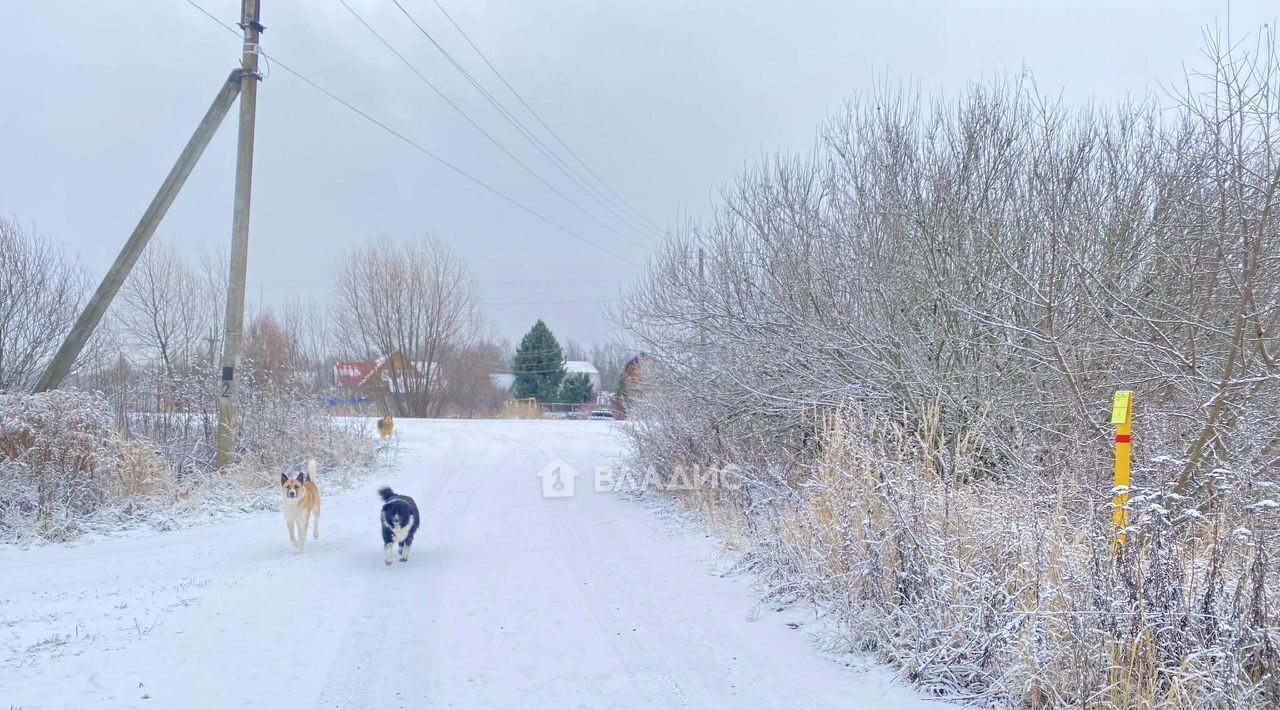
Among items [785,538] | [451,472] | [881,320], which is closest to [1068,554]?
[785,538]

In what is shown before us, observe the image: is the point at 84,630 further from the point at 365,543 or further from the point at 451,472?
the point at 451,472

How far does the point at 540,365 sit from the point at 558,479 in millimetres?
38586

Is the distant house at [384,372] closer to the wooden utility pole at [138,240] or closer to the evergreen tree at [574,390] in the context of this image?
the evergreen tree at [574,390]

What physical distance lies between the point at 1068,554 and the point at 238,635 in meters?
5.12

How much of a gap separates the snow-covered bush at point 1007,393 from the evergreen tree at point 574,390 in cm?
3929

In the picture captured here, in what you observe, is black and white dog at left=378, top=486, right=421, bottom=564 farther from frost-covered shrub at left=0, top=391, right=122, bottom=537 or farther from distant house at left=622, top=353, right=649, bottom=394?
distant house at left=622, top=353, right=649, bottom=394

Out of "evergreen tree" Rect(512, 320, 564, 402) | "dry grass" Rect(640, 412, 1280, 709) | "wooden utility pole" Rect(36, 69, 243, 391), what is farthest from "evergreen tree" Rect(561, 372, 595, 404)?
"dry grass" Rect(640, 412, 1280, 709)

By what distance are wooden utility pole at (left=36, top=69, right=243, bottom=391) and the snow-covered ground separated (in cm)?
305

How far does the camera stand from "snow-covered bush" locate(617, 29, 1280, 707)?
3.85 m

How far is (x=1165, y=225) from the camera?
795 cm

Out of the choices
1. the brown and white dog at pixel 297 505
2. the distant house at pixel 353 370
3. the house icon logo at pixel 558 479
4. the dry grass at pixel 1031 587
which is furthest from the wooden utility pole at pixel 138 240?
the distant house at pixel 353 370

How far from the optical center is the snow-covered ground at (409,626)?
436 centimetres

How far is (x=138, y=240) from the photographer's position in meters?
11.1

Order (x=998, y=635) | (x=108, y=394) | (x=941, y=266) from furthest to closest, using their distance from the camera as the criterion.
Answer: (x=108, y=394) → (x=941, y=266) → (x=998, y=635)
